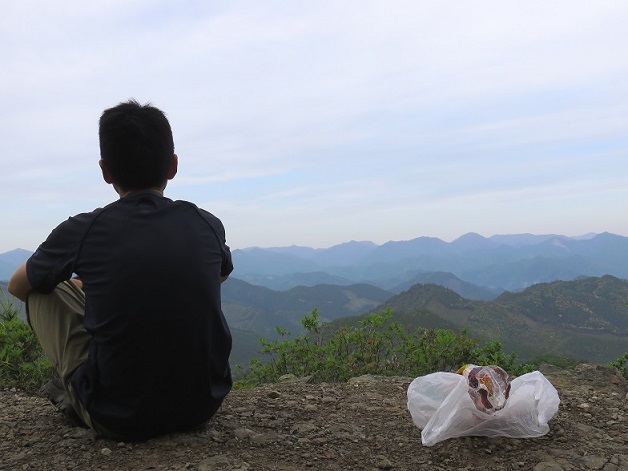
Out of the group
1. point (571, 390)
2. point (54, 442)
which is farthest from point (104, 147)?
point (571, 390)

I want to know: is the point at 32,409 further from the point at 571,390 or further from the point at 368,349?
the point at 571,390

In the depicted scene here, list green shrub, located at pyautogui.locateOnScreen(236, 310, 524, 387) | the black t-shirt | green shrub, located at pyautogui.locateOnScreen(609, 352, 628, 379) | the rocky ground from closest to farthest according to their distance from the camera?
the black t-shirt → the rocky ground → green shrub, located at pyautogui.locateOnScreen(236, 310, 524, 387) → green shrub, located at pyautogui.locateOnScreen(609, 352, 628, 379)

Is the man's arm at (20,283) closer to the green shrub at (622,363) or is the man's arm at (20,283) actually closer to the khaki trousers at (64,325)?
the khaki trousers at (64,325)

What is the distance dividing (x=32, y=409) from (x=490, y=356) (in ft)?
14.1

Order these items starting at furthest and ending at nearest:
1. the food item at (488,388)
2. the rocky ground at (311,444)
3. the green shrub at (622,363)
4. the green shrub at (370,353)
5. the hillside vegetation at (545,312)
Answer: the hillside vegetation at (545,312) < the green shrub at (622,363) < the green shrub at (370,353) < the food item at (488,388) < the rocky ground at (311,444)

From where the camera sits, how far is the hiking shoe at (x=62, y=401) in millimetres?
2928

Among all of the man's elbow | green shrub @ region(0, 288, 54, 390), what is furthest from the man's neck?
green shrub @ region(0, 288, 54, 390)

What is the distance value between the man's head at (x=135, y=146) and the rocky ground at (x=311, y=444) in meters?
1.34

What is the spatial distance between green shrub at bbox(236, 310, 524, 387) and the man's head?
3639mm

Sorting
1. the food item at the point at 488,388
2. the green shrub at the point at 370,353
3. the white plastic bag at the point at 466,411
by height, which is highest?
the food item at the point at 488,388

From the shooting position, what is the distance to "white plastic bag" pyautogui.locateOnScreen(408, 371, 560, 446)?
9.65 feet

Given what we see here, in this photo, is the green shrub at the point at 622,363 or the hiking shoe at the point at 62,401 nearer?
the hiking shoe at the point at 62,401

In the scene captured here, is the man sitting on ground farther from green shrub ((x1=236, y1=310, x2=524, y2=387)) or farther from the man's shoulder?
green shrub ((x1=236, y1=310, x2=524, y2=387))

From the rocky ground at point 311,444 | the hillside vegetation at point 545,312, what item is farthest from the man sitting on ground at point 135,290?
the hillside vegetation at point 545,312
